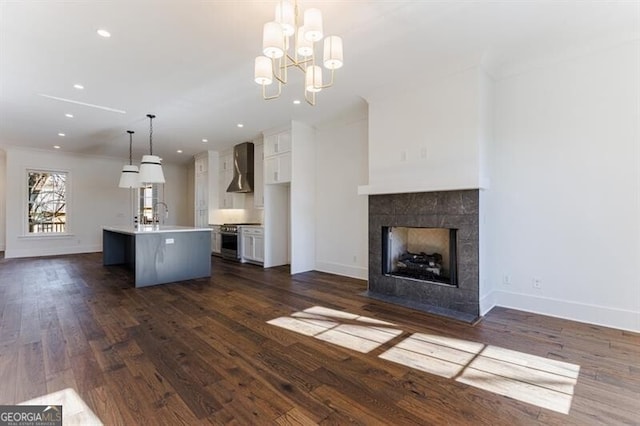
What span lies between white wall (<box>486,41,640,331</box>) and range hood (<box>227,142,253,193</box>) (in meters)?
A: 5.27

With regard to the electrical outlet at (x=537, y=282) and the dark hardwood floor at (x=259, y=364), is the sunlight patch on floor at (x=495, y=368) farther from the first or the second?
the electrical outlet at (x=537, y=282)

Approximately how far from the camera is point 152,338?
2838 mm

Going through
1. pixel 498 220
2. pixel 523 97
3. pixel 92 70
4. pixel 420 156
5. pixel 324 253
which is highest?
pixel 92 70

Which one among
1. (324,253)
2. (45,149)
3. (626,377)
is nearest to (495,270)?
(626,377)

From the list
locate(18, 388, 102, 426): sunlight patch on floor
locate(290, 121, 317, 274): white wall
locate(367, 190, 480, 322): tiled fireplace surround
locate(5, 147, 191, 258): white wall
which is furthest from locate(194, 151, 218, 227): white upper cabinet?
locate(18, 388, 102, 426): sunlight patch on floor

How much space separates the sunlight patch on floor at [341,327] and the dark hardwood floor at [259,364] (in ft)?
0.30

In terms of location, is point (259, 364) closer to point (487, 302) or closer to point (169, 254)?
point (487, 302)

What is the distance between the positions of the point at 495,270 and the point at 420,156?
5.77 feet

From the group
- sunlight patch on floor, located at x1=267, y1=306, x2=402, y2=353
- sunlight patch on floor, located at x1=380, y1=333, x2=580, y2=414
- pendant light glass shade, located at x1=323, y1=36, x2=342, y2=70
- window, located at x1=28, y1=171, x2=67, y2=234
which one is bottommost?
sunlight patch on floor, located at x1=380, y1=333, x2=580, y2=414

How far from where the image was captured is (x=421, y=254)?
167 inches

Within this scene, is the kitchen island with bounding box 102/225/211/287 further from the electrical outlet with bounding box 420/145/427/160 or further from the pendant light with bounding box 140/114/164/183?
the electrical outlet with bounding box 420/145/427/160

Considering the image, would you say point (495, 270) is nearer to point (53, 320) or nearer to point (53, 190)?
point (53, 320)

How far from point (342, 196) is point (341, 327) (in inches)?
116

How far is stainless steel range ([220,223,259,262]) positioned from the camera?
7.24 m
